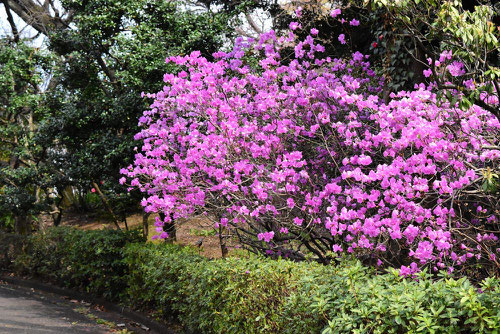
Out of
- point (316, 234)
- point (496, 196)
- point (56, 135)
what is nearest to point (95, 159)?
point (56, 135)

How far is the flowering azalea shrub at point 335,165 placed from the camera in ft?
18.7

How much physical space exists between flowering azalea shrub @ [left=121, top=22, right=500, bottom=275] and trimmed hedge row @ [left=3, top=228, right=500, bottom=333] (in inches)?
26.1

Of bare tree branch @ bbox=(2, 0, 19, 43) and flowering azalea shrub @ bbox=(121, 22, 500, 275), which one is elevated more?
bare tree branch @ bbox=(2, 0, 19, 43)

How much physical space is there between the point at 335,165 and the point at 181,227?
9113mm

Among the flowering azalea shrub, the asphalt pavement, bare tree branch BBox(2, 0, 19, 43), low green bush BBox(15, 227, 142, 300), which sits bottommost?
the asphalt pavement

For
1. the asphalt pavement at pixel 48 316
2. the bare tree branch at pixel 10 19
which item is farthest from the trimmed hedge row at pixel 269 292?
the bare tree branch at pixel 10 19

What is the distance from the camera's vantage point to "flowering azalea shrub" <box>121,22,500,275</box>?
571 centimetres

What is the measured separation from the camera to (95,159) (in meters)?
10.9

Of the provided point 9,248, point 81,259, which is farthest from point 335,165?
point 9,248

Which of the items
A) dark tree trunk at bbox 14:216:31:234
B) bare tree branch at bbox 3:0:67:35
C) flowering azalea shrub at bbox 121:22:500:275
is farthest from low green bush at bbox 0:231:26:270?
flowering azalea shrub at bbox 121:22:500:275

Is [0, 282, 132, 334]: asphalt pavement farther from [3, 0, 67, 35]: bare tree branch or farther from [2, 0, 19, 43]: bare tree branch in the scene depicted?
[2, 0, 19, 43]: bare tree branch

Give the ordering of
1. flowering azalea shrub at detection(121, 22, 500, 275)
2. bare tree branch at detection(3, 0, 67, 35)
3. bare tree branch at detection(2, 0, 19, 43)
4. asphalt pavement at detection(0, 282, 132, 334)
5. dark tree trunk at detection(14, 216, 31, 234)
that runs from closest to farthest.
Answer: flowering azalea shrub at detection(121, 22, 500, 275) → asphalt pavement at detection(0, 282, 132, 334) → bare tree branch at detection(3, 0, 67, 35) → dark tree trunk at detection(14, 216, 31, 234) → bare tree branch at detection(2, 0, 19, 43)

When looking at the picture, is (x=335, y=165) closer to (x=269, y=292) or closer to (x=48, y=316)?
(x=269, y=292)

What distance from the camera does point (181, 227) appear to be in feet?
51.5
